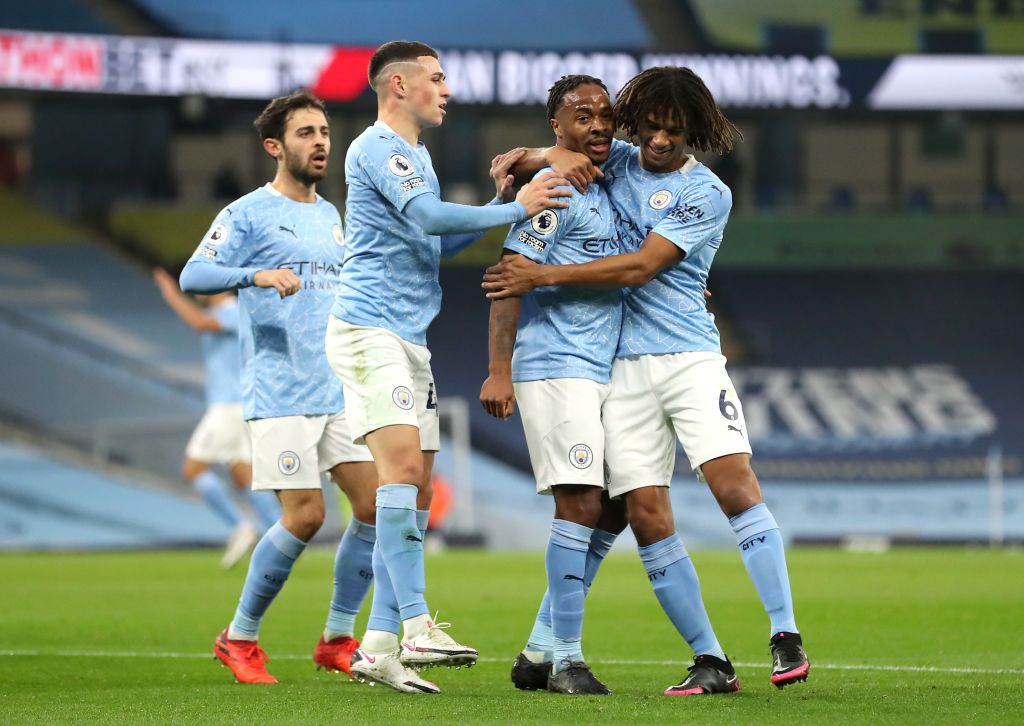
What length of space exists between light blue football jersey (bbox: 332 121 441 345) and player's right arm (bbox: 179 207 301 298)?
1.12ft

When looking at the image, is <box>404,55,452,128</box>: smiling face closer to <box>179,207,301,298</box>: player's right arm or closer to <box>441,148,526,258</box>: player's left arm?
<box>441,148,526,258</box>: player's left arm

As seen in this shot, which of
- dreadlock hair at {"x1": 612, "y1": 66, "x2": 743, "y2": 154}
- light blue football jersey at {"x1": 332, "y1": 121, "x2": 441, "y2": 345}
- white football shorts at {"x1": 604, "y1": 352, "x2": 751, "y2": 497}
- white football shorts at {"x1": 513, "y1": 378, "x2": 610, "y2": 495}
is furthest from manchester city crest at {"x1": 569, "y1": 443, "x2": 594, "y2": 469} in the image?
→ dreadlock hair at {"x1": 612, "y1": 66, "x2": 743, "y2": 154}

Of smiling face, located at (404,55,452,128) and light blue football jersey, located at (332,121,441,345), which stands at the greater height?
smiling face, located at (404,55,452,128)

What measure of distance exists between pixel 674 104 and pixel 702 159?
21.9 meters

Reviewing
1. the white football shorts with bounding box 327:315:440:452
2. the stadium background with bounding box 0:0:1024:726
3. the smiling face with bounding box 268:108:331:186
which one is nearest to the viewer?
the white football shorts with bounding box 327:315:440:452

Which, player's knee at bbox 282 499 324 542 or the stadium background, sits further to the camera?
the stadium background

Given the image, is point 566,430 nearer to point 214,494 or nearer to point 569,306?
point 569,306

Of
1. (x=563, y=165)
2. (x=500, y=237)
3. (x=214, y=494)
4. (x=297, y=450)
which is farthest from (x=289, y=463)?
(x=500, y=237)

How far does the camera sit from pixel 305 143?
22.3ft

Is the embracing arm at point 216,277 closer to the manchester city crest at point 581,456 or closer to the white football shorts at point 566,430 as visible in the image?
the white football shorts at point 566,430

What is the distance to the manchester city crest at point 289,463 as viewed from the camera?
6574mm

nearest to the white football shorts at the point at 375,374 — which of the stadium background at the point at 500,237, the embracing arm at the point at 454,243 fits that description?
the embracing arm at the point at 454,243

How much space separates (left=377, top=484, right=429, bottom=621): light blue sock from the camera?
18.1 feet

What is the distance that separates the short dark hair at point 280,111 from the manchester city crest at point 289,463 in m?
1.42
